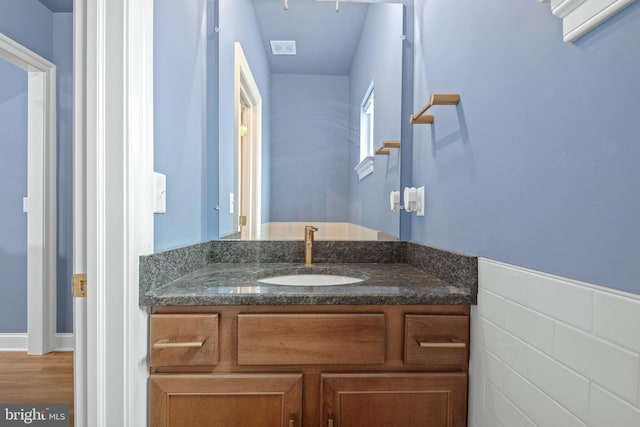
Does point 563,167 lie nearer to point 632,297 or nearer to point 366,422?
point 632,297

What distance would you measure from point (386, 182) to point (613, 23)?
1.12m

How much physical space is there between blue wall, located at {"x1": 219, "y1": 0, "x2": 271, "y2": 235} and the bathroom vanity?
2.28 feet

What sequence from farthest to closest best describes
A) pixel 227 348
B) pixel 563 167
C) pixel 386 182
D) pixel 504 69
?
pixel 386 182 → pixel 227 348 → pixel 504 69 → pixel 563 167

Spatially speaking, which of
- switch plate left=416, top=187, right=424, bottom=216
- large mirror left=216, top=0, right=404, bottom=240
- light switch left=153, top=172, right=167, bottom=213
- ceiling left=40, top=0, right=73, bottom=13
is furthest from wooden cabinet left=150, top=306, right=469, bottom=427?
ceiling left=40, top=0, right=73, bottom=13

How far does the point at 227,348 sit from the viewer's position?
0.94 metres

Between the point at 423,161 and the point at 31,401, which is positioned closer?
the point at 423,161

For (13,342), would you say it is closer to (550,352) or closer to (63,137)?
(63,137)

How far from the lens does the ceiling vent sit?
164cm

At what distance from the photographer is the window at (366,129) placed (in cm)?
166

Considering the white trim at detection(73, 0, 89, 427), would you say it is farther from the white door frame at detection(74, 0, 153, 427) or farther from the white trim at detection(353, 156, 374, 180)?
the white trim at detection(353, 156, 374, 180)

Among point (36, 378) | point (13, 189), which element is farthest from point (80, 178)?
point (13, 189)

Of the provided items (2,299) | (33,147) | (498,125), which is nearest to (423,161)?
(498,125)

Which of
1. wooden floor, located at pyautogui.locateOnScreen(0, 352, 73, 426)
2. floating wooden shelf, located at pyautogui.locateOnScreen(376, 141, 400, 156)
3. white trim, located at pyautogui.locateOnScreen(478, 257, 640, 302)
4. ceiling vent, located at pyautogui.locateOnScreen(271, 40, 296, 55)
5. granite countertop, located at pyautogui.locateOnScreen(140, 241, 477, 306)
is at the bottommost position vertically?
wooden floor, located at pyautogui.locateOnScreen(0, 352, 73, 426)

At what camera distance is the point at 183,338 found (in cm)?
92
